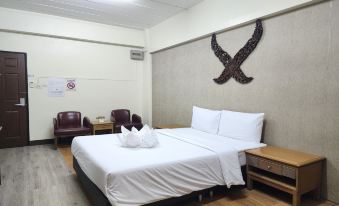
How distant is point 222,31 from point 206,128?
168 centimetres

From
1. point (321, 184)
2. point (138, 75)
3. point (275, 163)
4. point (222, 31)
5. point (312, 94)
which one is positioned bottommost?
point (321, 184)

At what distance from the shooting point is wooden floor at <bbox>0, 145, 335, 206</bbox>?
259 cm

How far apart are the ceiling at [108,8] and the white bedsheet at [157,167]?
2.76 m

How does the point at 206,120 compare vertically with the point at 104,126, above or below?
above

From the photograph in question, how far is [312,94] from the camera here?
2.77 metres

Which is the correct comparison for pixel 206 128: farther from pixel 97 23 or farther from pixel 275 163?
pixel 97 23

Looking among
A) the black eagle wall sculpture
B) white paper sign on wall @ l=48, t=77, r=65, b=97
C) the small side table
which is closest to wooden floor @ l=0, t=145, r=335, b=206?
the small side table

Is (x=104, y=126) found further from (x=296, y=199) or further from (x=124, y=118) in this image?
(x=296, y=199)

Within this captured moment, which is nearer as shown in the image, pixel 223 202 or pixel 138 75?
pixel 223 202

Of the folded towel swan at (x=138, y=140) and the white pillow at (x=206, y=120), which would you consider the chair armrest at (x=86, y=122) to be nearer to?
the white pillow at (x=206, y=120)

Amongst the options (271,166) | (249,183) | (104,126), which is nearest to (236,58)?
(271,166)

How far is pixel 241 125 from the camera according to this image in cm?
340

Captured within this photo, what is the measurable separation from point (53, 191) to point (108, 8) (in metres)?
3.53

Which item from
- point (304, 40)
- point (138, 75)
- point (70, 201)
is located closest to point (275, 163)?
point (304, 40)
